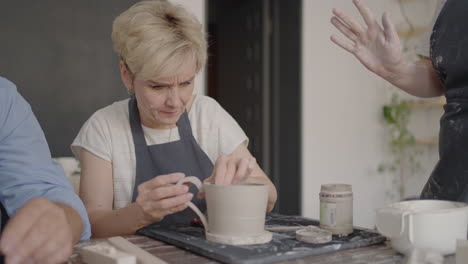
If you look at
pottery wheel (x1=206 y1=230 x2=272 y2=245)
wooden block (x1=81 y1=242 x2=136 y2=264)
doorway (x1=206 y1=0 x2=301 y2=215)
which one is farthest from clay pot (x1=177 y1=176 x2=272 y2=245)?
doorway (x1=206 y1=0 x2=301 y2=215)

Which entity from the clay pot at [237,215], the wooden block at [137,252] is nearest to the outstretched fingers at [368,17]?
the clay pot at [237,215]

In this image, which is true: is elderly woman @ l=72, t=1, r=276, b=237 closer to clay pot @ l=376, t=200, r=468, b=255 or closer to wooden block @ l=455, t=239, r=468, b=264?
clay pot @ l=376, t=200, r=468, b=255

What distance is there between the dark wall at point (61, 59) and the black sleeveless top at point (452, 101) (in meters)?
1.93

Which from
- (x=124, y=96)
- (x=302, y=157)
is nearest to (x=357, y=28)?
(x=124, y=96)

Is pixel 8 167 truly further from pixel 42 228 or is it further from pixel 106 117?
pixel 106 117

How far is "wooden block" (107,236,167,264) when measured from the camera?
0.92 metres

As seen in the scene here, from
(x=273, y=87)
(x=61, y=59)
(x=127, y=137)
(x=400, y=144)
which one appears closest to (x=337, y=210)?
(x=127, y=137)

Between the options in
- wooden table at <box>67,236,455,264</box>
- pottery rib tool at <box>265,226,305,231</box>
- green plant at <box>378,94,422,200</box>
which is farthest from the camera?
green plant at <box>378,94,422,200</box>

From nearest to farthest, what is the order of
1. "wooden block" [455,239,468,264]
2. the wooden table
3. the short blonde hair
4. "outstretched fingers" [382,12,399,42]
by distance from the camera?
"wooden block" [455,239,468,264]
the wooden table
"outstretched fingers" [382,12,399,42]
the short blonde hair

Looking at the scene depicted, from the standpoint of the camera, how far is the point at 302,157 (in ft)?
13.9

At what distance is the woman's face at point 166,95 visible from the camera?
1652 mm

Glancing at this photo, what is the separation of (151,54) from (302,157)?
282 cm

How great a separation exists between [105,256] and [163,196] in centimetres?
37

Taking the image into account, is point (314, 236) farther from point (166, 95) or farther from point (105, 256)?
point (166, 95)
